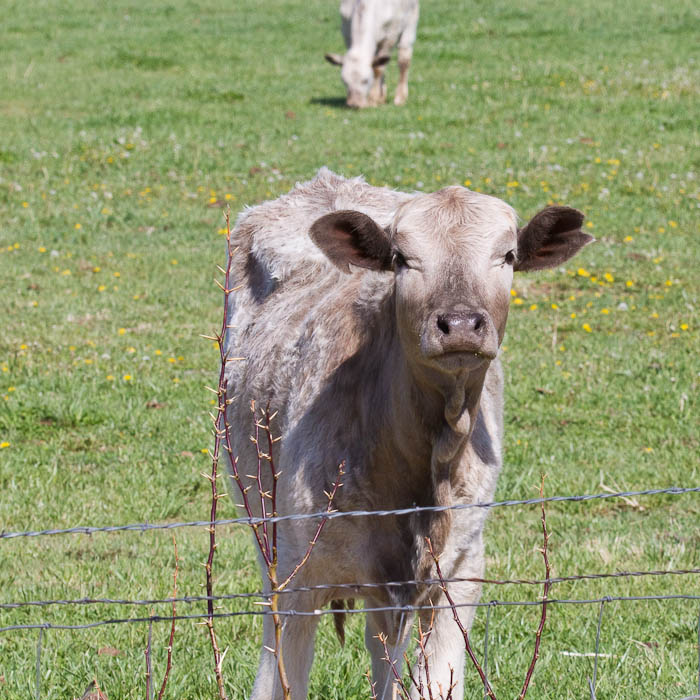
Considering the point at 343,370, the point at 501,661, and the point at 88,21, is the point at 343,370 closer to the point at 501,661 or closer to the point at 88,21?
the point at 501,661

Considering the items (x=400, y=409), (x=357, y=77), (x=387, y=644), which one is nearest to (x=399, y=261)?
(x=400, y=409)

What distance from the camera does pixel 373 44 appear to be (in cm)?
1911

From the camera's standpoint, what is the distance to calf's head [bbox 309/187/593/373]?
135 inches

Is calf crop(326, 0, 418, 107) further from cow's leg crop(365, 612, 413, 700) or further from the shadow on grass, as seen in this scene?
cow's leg crop(365, 612, 413, 700)

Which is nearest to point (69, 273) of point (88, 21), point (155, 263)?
point (155, 263)

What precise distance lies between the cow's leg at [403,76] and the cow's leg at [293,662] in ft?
48.1

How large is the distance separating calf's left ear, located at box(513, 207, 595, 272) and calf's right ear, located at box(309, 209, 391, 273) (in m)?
0.50

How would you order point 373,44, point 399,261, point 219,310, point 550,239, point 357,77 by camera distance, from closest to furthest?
point 399,261
point 550,239
point 219,310
point 357,77
point 373,44

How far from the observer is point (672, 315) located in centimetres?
954

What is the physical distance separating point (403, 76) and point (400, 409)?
1557 centimetres

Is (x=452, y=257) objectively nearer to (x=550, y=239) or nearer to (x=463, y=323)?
(x=463, y=323)

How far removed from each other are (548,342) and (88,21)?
1868 centimetres

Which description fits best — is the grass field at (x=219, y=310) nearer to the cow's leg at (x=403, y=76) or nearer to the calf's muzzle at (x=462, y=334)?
the cow's leg at (x=403, y=76)

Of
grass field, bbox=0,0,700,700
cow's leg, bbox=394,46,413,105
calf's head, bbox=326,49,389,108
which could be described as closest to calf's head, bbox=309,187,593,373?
grass field, bbox=0,0,700,700
